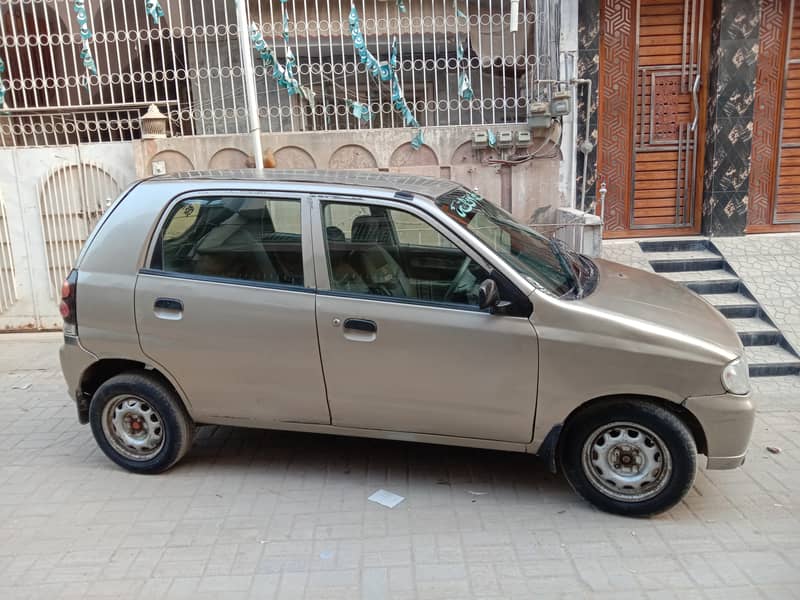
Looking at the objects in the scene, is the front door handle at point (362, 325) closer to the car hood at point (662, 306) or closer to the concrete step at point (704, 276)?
the car hood at point (662, 306)

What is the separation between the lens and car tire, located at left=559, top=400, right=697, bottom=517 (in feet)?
11.7

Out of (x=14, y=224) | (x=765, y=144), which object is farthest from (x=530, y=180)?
(x=14, y=224)

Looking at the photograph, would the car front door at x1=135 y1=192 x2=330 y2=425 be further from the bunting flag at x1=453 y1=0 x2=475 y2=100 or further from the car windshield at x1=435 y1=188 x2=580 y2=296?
the bunting flag at x1=453 y1=0 x2=475 y2=100

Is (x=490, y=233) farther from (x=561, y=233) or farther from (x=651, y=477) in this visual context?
(x=561, y=233)

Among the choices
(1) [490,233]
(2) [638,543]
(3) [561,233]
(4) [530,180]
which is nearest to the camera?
(2) [638,543]

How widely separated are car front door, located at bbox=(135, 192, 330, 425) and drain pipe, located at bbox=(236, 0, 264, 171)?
120 inches

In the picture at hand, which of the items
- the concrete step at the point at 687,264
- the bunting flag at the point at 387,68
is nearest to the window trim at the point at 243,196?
the bunting flag at the point at 387,68

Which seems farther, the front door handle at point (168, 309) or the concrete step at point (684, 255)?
the concrete step at point (684, 255)

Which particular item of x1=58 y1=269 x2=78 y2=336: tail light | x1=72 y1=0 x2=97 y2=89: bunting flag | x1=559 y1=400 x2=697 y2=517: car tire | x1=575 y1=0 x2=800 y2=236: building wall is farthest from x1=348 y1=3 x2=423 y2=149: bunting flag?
x1=559 y1=400 x2=697 y2=517: car tire

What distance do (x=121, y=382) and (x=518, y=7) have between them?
5789mm

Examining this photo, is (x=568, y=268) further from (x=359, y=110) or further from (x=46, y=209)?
(x=46, y=209)

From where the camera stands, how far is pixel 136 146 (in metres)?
7.39

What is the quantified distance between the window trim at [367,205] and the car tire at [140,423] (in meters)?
1.30

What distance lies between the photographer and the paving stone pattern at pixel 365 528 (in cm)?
322
